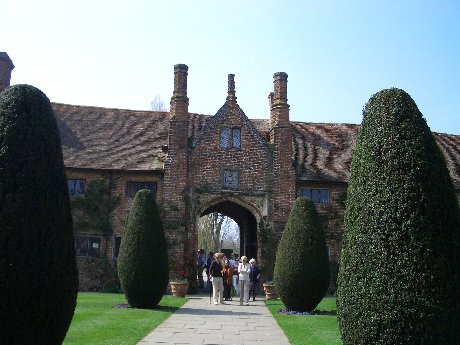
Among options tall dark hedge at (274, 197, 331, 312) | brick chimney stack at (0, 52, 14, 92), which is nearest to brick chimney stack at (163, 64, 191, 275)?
tall dark hedge at (274, 197, 331, 312)

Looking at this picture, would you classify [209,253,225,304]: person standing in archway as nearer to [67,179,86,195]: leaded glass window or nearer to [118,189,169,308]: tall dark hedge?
[118,189,169,308]: tall dark hedge

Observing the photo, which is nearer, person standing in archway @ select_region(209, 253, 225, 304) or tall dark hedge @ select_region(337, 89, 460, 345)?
tall dark hedge @ select_region(337, 89, 460, 345)

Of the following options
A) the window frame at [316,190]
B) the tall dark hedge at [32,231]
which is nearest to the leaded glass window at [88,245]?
the window frame at [316,190]

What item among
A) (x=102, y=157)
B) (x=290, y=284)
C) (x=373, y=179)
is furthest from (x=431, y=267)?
(x=102, y=157)

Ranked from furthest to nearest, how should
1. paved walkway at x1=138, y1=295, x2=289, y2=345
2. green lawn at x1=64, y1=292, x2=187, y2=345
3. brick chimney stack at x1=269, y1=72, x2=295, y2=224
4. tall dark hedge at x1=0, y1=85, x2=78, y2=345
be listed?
1. brick chimney stack at x1=269, y1=72, x2=295, y2=224
2. paved walkway at x1=138, y1=295, x2=289, y2=345
3. green lawn at x1=64, y1=292, x2=187, y2=345
4. tall dark hedge at x1=0, y1=85, x2=78, y2=345

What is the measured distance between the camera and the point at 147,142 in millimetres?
25703

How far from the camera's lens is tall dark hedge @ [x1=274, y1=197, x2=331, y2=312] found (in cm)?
1522

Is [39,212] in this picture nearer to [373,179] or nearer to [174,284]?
[373,179]

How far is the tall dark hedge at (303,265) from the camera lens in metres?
15.2

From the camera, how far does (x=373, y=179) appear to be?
7.13 metres

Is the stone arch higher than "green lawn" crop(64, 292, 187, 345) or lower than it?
higher

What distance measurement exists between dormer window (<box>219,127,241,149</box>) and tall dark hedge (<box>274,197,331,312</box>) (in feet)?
28.2

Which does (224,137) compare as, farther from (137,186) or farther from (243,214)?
(243,214)

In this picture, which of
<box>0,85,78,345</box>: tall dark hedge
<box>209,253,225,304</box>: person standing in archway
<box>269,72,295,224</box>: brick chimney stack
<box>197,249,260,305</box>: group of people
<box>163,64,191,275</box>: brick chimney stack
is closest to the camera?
<box>0,85,78,345</box>: tall dark hedge
